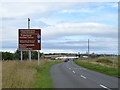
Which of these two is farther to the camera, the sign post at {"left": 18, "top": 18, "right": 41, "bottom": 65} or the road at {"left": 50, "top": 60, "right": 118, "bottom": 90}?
the sign post at {"left": 18, "top": 18, "right": 41, "bottom": 65}

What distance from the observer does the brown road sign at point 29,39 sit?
36156 mm

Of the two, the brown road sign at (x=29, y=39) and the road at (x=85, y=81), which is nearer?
the road at (x=85, y=81)

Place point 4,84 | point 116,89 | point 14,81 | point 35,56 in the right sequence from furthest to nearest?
1. point 35,56
2. point 116,89
3. point 14,81
4. point 4,84

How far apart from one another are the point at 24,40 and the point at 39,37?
2.27 metres

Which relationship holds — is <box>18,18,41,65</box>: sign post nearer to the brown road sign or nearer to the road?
the brown road sign

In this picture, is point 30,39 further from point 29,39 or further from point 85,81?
point 85,81

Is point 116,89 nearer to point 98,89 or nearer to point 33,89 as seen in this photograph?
point 98,89

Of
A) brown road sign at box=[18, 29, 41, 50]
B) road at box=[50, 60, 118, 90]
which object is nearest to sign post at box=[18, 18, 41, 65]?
brown road sign at box=[18, 29, 41, 50]

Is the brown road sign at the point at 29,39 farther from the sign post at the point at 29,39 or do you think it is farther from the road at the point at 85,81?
the road at the point at 85,81

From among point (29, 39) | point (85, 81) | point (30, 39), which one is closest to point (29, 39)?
point (29, 39)

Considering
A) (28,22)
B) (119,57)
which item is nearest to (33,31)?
(28,22)

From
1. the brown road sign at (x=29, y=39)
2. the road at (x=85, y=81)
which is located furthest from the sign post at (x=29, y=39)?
the road at (x=85, y=81)

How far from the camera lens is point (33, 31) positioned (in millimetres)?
36156

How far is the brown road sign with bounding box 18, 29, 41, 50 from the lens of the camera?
3616 cm
